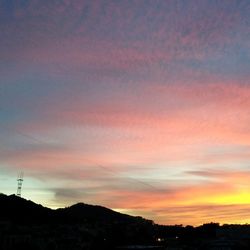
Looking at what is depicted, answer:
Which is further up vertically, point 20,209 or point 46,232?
point 20,209

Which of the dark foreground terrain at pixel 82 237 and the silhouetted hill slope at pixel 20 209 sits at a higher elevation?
the silhouetted hill slope at pixel 20 209

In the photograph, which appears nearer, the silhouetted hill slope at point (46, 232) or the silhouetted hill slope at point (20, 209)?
the silhouetted hill slope at point (46, 232)

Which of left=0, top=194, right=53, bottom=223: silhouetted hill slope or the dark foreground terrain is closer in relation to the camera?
the dark foreground terrain

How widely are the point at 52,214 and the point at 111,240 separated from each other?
65981mm

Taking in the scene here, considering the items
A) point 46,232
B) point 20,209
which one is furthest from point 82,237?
point 20,209

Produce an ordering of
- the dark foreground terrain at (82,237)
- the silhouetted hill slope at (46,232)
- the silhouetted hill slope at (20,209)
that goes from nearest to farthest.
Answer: the dark foreground terrain at (82,237) < the silhouetted hill slope at (46,232) < the silhouetted hill slope at (20,209)

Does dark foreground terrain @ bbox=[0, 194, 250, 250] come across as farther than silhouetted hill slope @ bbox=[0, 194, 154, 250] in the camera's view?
No

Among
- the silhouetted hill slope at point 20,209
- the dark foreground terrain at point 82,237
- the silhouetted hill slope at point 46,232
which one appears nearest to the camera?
the dark foreground terrain at point 82,237

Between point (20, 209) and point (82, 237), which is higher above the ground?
point (20, 209)

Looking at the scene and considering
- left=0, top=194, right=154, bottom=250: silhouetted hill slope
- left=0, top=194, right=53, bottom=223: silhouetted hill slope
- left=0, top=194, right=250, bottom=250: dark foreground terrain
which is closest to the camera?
left=0, top=194, right=250, bottom=250: dark foreground terrain

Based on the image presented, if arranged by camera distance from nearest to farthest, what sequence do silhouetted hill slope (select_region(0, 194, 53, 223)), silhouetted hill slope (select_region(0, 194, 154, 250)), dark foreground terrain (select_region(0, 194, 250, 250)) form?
1. dark foreground terrain (select_region(0, 194, 250, 250))
2. silhouetted hill slope (select_region(0, 194, 154, 250))
3. silhouetted hill slope (select_region(0, 194, 53, 223))

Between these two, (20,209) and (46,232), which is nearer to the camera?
(46,232)

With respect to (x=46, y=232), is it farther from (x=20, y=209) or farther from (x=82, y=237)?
(x=20, y=209)

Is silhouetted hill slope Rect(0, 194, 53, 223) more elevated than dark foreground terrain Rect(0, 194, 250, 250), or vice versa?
silhouetted hill slope Rect(0, 194, 53, 223)
